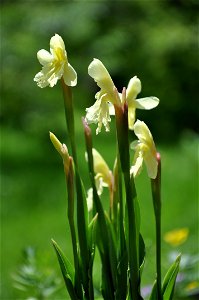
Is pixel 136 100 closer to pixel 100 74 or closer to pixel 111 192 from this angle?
pixel 100 74

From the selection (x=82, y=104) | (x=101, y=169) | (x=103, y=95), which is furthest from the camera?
(x=82, y=104)

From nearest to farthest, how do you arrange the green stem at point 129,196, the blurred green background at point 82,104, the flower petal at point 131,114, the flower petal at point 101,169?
the green stem at point 129,196, the flower petal at point 131,114, the flower petal at point 101,169, the blurred green background at point 82,104

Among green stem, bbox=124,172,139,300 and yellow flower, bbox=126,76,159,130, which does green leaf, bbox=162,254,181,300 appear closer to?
green stem, bbox=124,172,139,300

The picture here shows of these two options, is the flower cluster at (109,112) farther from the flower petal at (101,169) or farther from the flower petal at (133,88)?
the flower petal at (101,169)

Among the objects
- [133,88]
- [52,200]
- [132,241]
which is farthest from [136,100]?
[52,200]

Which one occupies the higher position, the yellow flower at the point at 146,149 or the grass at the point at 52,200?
the grass at the point at 52,200

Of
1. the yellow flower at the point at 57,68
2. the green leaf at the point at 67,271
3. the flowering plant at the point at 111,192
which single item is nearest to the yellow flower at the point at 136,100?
the flowering plant at the point at 111,192
